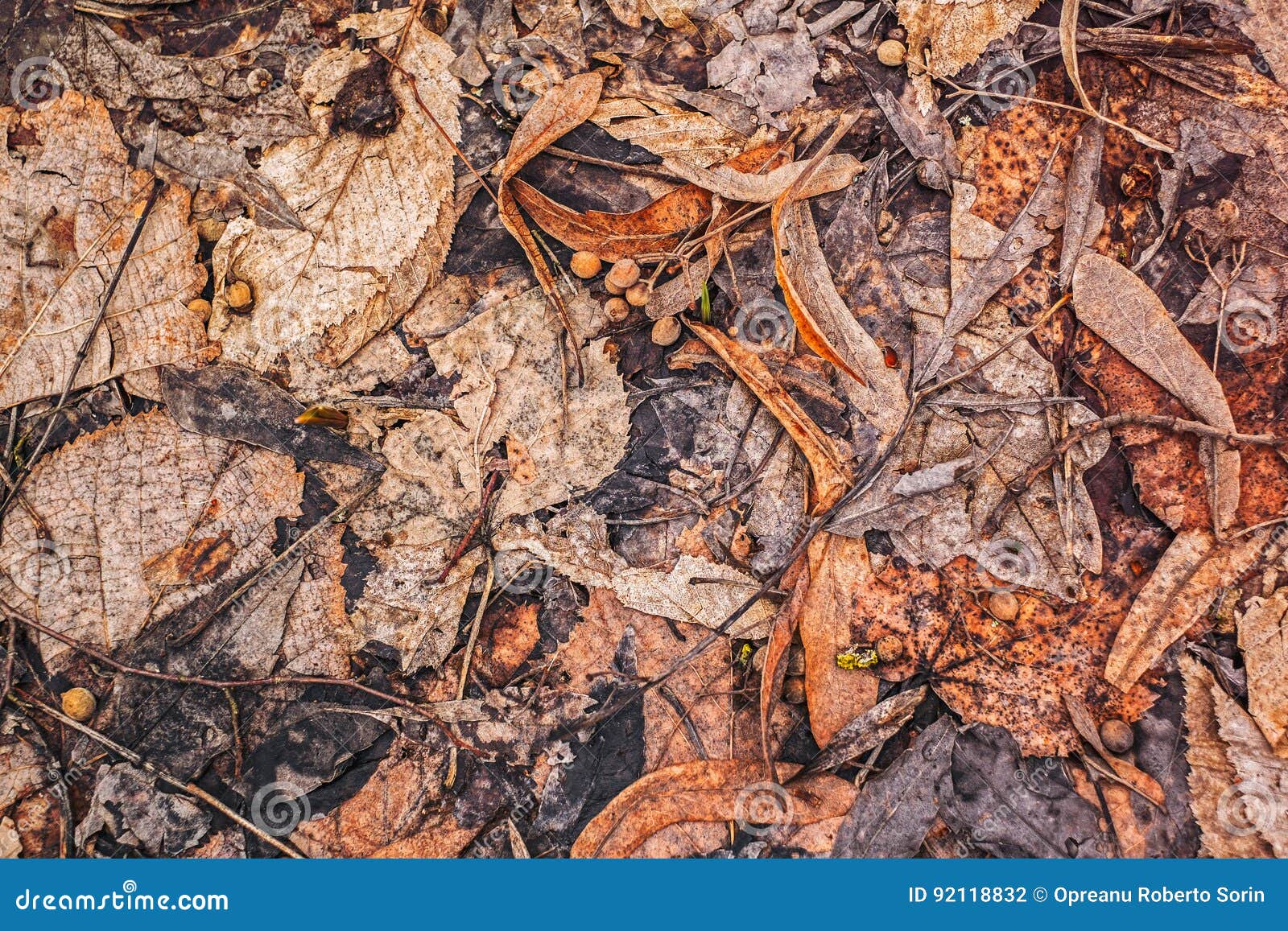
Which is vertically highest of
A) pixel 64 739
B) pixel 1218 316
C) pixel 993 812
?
pixel 1218 316

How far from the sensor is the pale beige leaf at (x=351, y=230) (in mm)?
3330

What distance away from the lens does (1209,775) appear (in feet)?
9.89

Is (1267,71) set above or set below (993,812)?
above

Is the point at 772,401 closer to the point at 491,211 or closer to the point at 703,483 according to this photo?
the point at 703,483

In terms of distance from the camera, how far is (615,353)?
3416 millimetres

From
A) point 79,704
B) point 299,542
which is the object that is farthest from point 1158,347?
point 79,704

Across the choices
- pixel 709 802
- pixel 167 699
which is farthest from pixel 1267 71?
pixel 167 699

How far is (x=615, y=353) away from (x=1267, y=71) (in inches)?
124

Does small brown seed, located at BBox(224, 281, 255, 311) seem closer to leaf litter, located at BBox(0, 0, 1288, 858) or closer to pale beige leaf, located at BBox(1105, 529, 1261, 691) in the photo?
leaf litter, located at BBox(0, 0, 1288, 858)

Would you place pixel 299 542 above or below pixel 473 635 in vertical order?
above

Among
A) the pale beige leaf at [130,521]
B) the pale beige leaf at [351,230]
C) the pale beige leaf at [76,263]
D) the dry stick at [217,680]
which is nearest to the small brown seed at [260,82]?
the pale beige leaf at [351,230]

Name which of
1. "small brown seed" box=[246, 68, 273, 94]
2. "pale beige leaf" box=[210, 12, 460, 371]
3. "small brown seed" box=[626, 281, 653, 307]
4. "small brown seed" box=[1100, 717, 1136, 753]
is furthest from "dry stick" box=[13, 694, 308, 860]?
→ "small brown seed" box=[1100, 717, 1136, 753]

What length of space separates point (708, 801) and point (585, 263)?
257cm

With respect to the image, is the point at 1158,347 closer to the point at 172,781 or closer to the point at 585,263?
the point at 585,263
